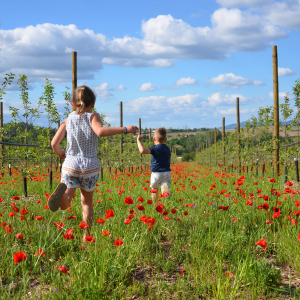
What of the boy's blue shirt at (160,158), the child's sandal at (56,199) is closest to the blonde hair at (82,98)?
the child's sandal at (56,199)

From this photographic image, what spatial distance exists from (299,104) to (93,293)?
1041cm

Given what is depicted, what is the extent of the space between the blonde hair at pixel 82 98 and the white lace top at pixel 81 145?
0.08 m

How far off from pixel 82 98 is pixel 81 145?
0.48m

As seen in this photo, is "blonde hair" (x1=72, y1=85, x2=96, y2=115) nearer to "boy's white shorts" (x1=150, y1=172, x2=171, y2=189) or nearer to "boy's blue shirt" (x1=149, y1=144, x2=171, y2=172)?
"boy's blue shirt" (x1=149, y1=144, x2=171, y2=172)

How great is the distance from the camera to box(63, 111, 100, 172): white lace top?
2.95 meters

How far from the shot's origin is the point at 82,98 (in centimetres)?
304

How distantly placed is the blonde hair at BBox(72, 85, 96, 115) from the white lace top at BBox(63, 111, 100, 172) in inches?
3.1

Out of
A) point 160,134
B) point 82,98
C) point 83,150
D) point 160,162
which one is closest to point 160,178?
point 160,162

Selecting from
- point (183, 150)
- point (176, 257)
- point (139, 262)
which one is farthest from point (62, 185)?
point (183, 150)

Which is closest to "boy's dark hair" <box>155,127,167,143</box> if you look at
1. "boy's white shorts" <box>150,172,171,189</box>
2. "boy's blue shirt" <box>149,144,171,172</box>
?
"boy's blue shirt" <box>149,144,171,172</box>

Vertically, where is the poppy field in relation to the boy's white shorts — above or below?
below

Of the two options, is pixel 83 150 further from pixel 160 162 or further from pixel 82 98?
pixel 160 162

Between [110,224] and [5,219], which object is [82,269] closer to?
[110,224]

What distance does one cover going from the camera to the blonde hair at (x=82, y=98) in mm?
3041
